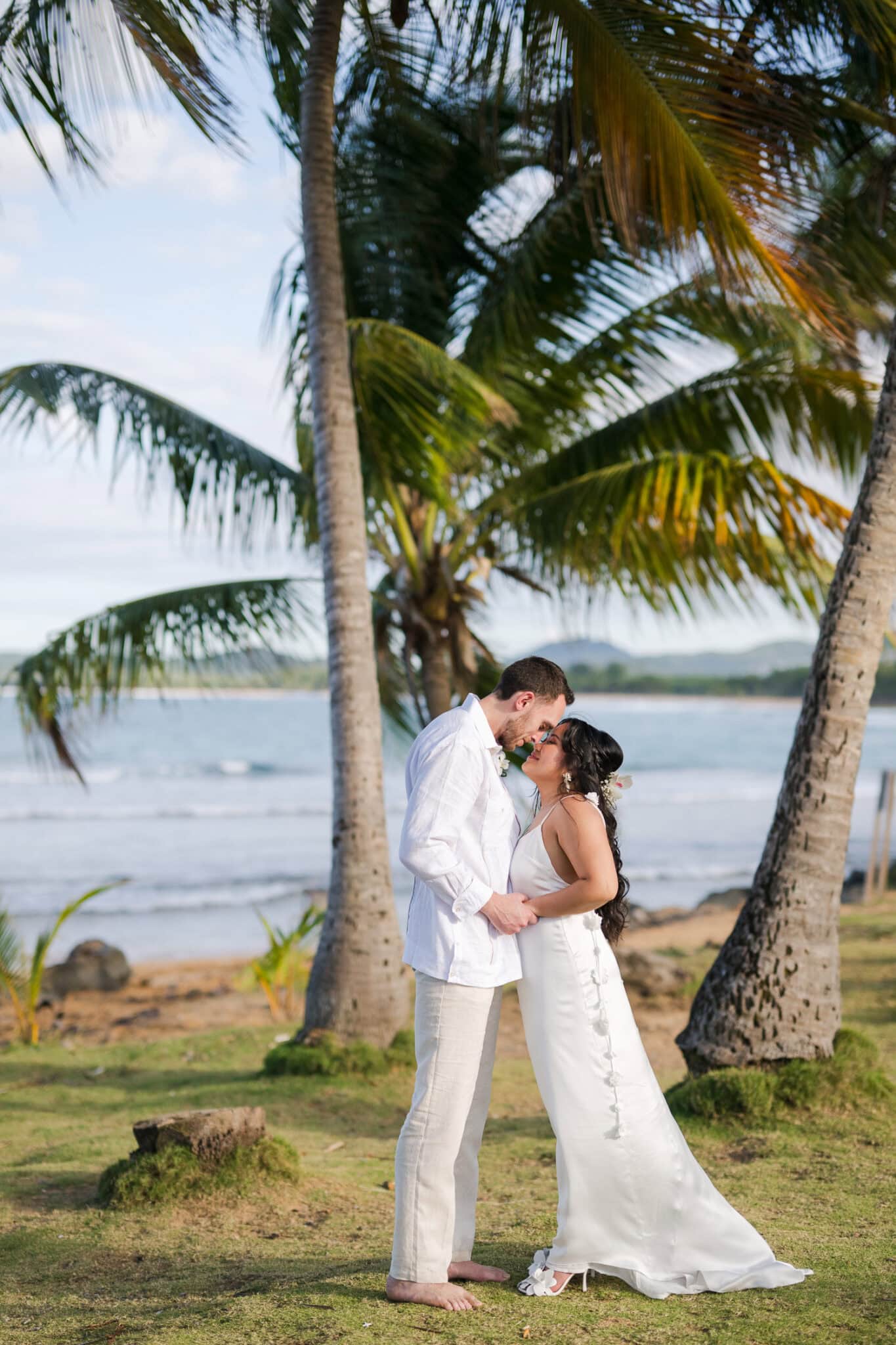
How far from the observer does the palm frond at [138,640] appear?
8.30 metres

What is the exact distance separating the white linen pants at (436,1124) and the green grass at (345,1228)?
0.57 ft

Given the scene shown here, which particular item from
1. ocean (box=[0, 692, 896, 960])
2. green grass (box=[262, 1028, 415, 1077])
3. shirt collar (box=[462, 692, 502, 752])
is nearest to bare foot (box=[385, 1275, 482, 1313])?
shirt collar (box=[462, 692, 502, 752])

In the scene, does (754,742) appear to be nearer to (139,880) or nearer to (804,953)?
(139,880)

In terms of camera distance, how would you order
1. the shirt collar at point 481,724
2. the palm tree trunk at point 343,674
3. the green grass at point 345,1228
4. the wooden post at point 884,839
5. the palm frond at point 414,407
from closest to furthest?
1. the green grass at point 345,1228
2. the shirt collar at point 481,724
3. the palm tree trunk at point 343,674
4. the palm frond at point 414,407
5. the wooden post at point 884,839

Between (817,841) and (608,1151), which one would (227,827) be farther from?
(608,1151)

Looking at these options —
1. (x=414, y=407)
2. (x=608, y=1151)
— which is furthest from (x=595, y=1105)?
(x=414, y=407)

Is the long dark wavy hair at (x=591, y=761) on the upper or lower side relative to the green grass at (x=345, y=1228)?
upper

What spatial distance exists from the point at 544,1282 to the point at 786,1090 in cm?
223

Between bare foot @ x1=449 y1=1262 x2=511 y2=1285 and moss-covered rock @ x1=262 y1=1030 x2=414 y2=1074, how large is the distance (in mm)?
3172

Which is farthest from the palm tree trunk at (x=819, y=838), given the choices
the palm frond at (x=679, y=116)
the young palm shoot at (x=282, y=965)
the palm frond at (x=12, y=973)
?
the palm frond at (x=12, y=973)

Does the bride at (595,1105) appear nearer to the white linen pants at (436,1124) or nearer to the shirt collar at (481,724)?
the shirt collar at (481,724)

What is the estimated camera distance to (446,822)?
331cm

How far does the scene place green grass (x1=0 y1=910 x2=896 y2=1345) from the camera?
3271 mm

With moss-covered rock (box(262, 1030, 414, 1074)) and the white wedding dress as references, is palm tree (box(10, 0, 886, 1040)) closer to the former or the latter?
moss-covered rock (box(262, 1030, 414, 1074))
